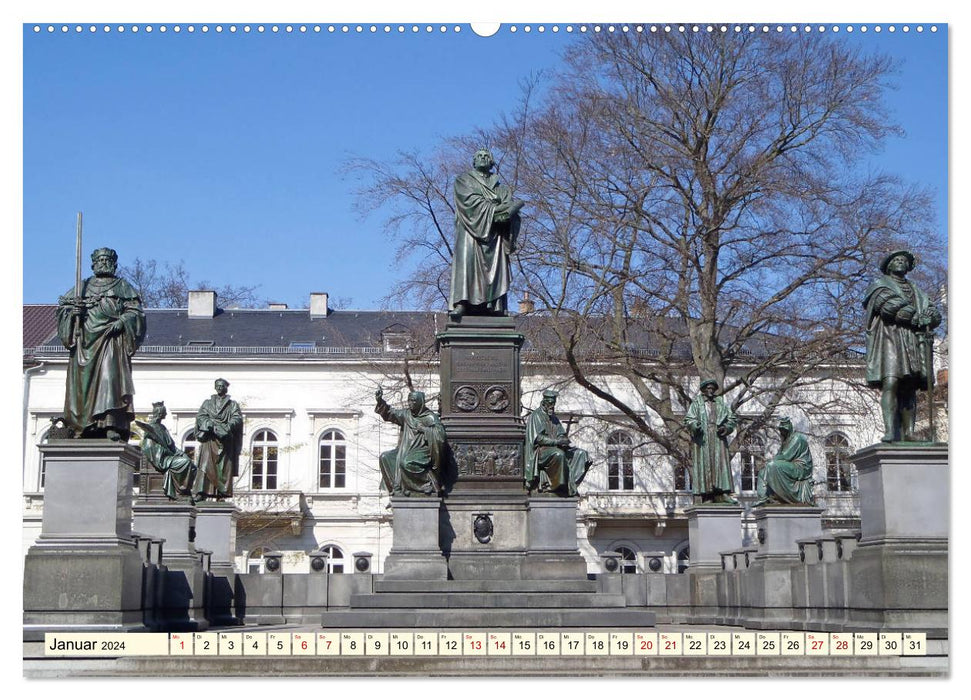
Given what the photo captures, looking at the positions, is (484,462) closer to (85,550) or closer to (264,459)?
(85,550)

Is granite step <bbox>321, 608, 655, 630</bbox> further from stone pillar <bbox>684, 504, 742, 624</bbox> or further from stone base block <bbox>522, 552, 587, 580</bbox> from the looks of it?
stone pillar <bbox>684, 504, 742, 624</bbox>

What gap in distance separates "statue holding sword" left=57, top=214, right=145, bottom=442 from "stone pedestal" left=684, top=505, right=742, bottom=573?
10527mm

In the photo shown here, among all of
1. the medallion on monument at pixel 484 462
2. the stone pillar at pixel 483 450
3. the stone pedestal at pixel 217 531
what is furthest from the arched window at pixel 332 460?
the medallion on monument at pixel 484 462

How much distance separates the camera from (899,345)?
41.1ft

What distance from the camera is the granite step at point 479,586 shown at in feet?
49.9

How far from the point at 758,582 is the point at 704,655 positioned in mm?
8647

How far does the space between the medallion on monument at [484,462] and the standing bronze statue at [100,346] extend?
4.44 m

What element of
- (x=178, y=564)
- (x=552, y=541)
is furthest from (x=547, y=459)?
(x=178, y=564)

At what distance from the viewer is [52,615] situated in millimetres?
12016

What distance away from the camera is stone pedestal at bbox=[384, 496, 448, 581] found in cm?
1561

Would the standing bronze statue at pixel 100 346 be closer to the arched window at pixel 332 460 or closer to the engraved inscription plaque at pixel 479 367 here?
the engraved inscription plaque at pixel 479 367

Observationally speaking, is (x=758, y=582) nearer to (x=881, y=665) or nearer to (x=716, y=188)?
(x=881, y=665)

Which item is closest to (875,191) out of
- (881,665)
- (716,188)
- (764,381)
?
(716,188)

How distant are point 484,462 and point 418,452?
994 millimetres
